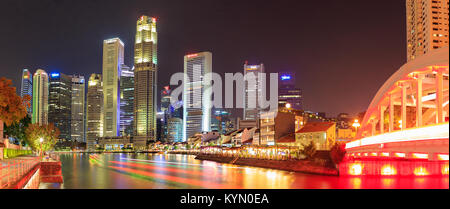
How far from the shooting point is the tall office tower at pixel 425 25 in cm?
10175

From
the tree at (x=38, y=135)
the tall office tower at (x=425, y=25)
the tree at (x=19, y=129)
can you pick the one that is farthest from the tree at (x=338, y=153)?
the tall office tower at (x=425, y=25)

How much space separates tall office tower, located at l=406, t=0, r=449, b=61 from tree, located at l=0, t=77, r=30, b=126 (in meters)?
97.8

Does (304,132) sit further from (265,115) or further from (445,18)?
(445,18)

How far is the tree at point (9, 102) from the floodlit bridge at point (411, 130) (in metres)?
23.2

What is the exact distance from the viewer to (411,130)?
65.0ft

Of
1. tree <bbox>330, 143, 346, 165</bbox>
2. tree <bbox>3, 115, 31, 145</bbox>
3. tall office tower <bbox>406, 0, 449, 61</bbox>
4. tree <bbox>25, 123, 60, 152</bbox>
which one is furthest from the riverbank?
tall office tower <bbox>406, 0, 449, 61</bbox>

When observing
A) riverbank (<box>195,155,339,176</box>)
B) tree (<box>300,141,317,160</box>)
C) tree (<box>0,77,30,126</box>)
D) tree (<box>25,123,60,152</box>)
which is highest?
tree (<box>0,77,30,126</box>)

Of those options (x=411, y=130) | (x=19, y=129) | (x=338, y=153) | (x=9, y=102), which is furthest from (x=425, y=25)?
(x=9, y=102)

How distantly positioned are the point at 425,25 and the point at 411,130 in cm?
9923

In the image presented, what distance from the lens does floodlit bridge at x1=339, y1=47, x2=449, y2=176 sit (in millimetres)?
18781

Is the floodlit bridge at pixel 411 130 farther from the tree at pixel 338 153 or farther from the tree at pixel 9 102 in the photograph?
the tree at pixel 9 102

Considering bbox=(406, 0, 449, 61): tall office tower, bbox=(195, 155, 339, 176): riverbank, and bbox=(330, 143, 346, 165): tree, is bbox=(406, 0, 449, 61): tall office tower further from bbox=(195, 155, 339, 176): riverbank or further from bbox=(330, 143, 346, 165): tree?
bbox=(330, 143, 346, 165): tree

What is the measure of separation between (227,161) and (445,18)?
2794 inches
